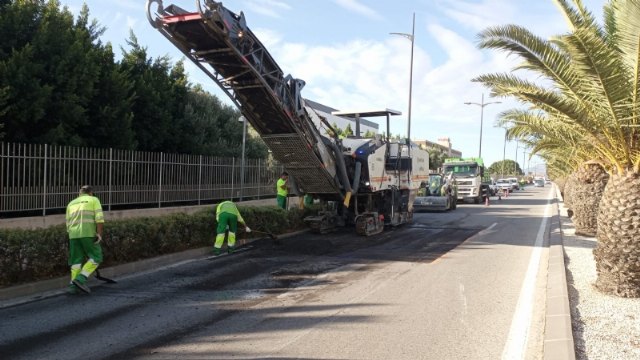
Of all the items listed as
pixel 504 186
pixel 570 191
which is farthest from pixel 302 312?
pixel 504 186

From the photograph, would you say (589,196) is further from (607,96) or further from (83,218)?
(83,218)

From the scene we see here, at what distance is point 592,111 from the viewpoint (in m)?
7.77

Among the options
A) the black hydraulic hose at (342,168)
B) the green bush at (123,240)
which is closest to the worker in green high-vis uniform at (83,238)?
the green bush at (123,240)

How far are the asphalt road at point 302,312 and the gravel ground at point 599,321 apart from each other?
44 centimetres

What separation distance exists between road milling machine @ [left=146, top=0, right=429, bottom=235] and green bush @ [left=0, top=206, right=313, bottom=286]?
1601 millimetres

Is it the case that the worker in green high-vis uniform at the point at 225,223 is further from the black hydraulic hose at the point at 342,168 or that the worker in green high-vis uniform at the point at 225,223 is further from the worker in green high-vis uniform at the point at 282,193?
the worker in green high-vis uniform at the point at 282,193

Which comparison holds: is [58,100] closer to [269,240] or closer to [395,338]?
[269,240]

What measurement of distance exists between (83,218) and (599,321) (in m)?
7.03

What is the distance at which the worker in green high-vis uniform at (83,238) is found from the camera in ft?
25.1

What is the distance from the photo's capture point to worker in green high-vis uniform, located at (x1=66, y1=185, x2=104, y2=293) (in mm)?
7652

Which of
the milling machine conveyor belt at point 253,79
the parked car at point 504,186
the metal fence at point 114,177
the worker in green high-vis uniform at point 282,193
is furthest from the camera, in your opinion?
the parked car at point 504,186

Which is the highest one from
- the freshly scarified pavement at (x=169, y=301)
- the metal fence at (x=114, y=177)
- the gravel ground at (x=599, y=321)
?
the metal fence at (x=114, y=177)

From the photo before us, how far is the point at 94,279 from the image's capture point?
27.3ft

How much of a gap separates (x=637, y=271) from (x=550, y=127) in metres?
3.62
